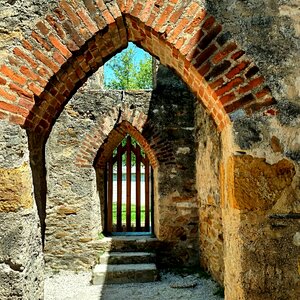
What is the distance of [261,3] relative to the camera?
8.14ft

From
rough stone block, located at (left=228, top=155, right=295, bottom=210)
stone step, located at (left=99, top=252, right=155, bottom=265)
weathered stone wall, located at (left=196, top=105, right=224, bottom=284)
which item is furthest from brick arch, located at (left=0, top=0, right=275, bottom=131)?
stone step, located at (left=99, top=252, right=155, bottom=265)

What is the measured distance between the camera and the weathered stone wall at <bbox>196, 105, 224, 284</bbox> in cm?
494

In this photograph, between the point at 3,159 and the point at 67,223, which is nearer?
the point at 3,159

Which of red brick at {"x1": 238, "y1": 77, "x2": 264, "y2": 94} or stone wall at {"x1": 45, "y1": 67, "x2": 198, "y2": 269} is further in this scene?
stone wall at {"x1": 45, "y1": 67, "x2": 198, "y2": 269}

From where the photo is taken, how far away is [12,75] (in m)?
2.33

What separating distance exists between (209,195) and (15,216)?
12.1 feet

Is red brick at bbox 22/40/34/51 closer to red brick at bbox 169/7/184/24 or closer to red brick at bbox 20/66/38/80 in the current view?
red brick at bbox 20/66/38/80

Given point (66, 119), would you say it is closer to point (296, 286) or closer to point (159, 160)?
point (159, 160)

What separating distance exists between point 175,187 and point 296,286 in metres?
4.11

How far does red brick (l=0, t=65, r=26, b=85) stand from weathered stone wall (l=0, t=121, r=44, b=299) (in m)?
0.32

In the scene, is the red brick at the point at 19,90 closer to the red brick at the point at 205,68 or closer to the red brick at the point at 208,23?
the red brick at the point at 205,68

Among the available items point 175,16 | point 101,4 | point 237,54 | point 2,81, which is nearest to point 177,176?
point 237,54

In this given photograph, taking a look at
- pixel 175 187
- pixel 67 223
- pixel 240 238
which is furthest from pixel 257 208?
pixel 67 223

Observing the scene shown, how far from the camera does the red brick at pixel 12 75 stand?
232 centimetres
